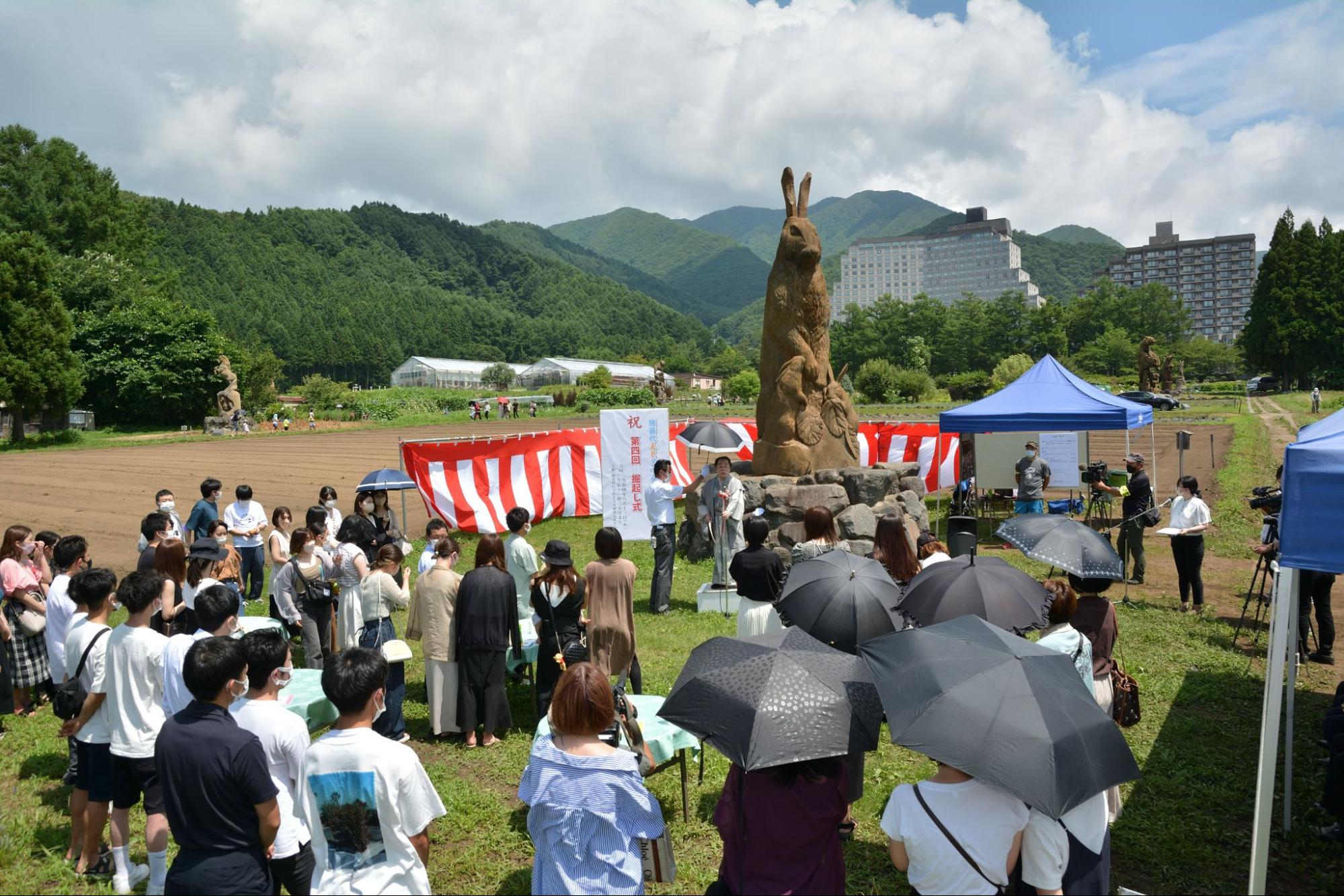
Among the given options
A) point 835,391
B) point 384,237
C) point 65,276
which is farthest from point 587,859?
point 384,237

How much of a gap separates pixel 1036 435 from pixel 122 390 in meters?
43.2

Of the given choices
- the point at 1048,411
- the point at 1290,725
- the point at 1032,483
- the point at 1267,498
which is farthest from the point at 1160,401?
the point at 1290,725

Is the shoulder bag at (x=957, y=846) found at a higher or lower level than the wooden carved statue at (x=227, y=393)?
lower

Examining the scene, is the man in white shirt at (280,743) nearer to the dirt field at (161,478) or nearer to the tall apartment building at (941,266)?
the dirt field at (161,478)

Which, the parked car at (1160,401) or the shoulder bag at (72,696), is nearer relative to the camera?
the shoulder bag at (72,696)

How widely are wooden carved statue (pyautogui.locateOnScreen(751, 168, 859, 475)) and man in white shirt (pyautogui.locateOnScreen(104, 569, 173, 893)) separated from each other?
953 centimetres

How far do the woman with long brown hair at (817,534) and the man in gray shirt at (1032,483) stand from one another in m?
9.29

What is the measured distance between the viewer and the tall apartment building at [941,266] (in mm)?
157125

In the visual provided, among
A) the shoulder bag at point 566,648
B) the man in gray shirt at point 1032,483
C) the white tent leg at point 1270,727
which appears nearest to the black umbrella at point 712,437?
the man in gray shirt at point 1032,483

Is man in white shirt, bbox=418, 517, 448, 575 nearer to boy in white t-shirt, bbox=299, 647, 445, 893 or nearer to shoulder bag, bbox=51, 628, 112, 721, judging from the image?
shoulder bag, bbox=51, 628, 112, 721

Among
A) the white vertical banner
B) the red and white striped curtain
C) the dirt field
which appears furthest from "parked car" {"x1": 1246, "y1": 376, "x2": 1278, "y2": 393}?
the white vertical banner

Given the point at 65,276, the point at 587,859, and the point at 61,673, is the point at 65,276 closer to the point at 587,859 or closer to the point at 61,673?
the point at 61,673

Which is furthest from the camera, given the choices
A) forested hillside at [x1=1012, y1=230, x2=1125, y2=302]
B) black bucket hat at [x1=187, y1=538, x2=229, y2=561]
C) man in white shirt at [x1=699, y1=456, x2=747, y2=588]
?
forested hillside at [x1=1012, y1=230, x2=1125, y2=302]

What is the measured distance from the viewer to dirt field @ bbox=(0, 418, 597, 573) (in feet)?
56.1
